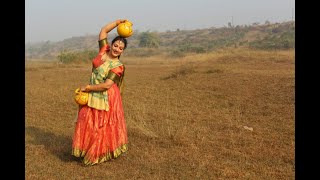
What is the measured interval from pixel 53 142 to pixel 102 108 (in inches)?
82.3

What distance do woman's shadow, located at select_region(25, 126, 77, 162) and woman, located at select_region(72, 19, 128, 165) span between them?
23.9 inches

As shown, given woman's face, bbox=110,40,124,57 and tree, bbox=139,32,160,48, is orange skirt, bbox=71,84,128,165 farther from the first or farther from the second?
tree, bbox=139,32,160,48

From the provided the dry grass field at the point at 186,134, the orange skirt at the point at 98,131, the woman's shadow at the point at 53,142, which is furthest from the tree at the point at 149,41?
the orange skirt at the point at 98,131

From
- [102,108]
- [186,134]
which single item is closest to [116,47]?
[102,108]

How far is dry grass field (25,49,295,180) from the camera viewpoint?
220 inches

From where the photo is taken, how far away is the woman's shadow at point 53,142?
6406mm

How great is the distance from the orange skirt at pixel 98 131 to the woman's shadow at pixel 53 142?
548 millimetres

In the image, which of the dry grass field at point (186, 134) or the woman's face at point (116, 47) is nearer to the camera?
the woman's face at point (116, 47)

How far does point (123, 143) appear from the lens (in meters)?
5.88

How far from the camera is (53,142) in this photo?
281 inches

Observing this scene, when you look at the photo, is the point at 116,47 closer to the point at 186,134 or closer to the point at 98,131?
the point at 98,131

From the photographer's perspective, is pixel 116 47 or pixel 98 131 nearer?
pixel 116 47

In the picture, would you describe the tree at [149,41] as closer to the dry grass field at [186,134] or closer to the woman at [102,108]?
the dry grass field at [186,134]
